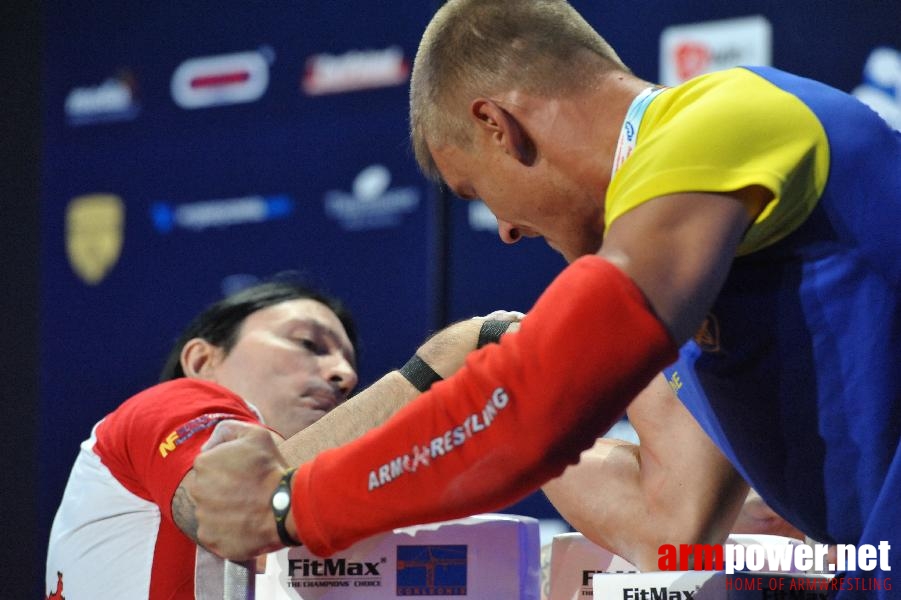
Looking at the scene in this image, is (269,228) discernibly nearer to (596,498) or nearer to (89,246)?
(89,246)

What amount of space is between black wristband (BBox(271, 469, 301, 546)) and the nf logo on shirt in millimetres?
369

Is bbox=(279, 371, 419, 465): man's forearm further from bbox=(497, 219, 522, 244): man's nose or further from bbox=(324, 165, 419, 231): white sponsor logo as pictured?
bbox=(324, 165, 419, 231): white sponsor logo

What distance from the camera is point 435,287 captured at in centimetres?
332

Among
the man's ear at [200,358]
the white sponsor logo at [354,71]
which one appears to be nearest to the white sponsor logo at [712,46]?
the white sponsor logo at [354,71]

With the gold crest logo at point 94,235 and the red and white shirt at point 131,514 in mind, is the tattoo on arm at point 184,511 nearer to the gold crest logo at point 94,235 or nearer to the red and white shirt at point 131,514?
the red and white shirt at point 131,514

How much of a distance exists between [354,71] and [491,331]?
6.71 feet

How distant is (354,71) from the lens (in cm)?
348

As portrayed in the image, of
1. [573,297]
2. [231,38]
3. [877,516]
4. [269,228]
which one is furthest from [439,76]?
[231,38]

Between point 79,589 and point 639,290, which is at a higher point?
point 639,290

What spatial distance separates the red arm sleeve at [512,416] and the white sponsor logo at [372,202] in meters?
2.39

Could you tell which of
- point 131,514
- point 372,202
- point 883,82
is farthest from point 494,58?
Answer: point 372,202

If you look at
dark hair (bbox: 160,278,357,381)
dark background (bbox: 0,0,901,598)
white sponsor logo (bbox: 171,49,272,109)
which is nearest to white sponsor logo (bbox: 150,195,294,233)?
dark background (bbox: 0,0,901,598)

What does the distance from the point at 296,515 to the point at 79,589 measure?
919 millimetres

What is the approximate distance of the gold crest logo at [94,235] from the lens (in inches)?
148
